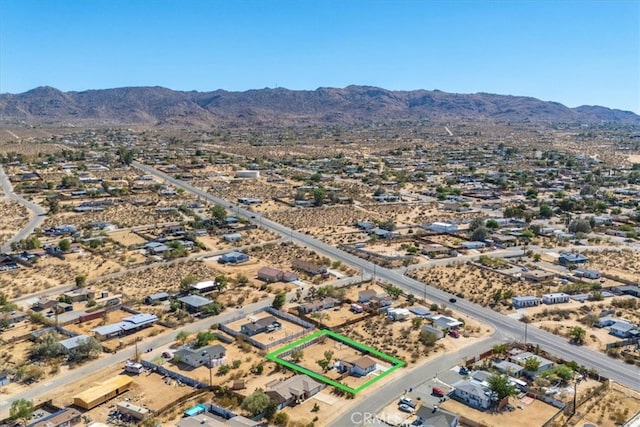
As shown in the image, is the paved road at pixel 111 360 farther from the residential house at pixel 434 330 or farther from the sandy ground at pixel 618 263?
the sandy ground at pixel 618 263

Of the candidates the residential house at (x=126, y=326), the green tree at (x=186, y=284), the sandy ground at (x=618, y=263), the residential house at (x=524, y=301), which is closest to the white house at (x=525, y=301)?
the residential house at (x=524, y=301)

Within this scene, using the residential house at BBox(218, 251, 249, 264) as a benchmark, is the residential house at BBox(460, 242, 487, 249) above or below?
above

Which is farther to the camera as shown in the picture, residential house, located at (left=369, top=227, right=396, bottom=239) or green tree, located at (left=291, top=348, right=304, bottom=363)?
residential house, located at (left=369, top=227, right=396, bottom=239)

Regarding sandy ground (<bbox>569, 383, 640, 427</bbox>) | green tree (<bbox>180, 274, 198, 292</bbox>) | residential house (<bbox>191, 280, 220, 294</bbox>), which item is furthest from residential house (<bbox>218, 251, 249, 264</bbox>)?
sandy ground (<bbox>569, 383, 640, 427</bbox>)

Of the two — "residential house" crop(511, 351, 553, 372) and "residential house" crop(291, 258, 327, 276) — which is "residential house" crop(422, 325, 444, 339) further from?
"residential house" crop(291, 258, 327, 276)

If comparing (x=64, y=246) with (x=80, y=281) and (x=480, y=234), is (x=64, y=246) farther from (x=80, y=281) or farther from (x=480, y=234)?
(x=480, y=234)

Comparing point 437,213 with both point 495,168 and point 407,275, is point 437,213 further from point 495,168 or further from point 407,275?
point 495,168
